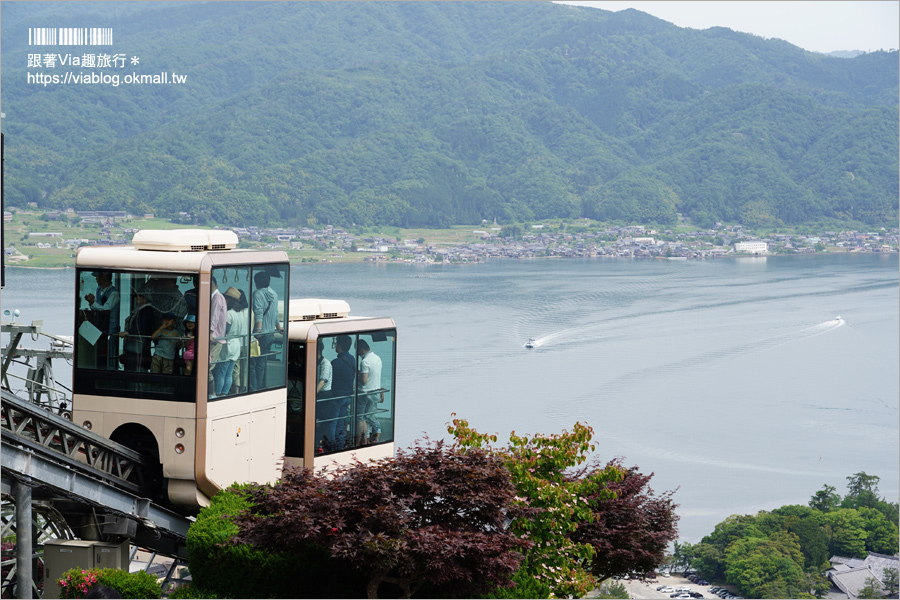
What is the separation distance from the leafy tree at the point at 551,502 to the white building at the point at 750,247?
5269 inches

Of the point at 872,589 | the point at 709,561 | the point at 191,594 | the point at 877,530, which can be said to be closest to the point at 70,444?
the point at 191,594

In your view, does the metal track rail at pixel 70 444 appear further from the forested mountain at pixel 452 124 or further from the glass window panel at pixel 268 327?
the forested mountain at pixel 452 124

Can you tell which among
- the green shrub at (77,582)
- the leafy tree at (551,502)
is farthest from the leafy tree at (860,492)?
the green shrub at (77,582)

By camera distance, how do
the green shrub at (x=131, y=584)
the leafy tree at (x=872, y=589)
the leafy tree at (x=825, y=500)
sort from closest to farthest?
1. the green shrub at (x=131, y=584)
2. the leafy tree at (x=872, y=589)
3. the leafy tree at (x=825, y=500)

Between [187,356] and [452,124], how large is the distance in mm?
152964

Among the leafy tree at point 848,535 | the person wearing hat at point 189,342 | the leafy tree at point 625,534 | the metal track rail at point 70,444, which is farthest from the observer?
the leafy tree at point 848,535

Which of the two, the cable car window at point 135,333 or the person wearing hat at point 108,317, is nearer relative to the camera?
the cable car window at point 135,333

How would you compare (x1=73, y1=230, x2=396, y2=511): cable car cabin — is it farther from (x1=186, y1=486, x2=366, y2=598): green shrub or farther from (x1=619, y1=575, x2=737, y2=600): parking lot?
(x1=619, y1=575, x2=737, y2=600): parking lot

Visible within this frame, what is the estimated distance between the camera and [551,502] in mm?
8625

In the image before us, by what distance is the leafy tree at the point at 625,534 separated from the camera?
37.6ft

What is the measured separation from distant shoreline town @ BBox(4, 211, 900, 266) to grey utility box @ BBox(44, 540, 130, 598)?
309 feet

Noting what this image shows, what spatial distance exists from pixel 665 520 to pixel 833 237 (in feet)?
465

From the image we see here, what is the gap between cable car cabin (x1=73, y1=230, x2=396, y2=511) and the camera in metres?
8.53

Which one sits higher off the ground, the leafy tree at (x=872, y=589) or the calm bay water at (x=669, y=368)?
the calm bay water at (x=669, y=368)
